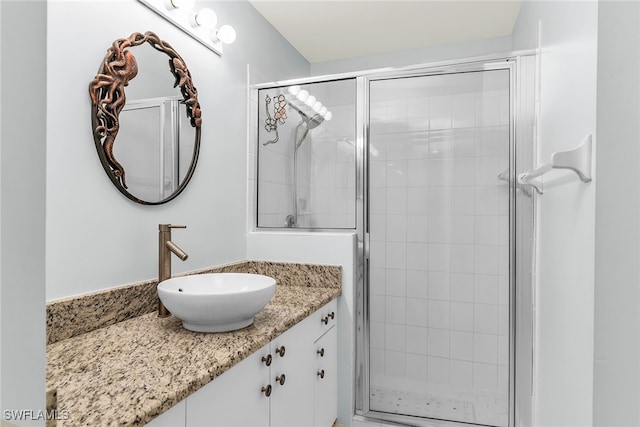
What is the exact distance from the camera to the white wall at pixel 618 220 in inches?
31.1

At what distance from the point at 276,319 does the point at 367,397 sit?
941 millimetres

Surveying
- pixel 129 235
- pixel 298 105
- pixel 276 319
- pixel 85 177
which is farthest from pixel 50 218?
pixel 298 105

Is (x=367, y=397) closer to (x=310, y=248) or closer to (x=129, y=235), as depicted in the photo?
(x=310, y=248)

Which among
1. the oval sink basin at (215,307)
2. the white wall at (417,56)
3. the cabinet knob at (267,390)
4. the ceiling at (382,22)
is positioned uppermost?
the ceiling at (382,22)

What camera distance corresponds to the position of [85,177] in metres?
1.23

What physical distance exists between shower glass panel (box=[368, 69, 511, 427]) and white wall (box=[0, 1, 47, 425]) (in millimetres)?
1719

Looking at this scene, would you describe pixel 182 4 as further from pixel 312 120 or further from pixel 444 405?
pixel 444 405

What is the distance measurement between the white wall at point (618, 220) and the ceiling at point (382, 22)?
1619 millimetres

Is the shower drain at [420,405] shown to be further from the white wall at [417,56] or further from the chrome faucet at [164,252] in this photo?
the white wall at [417,56]

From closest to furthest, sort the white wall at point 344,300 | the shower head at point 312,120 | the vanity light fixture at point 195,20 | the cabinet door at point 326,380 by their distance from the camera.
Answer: the vanity light fixture at point 195,20, the cabinet door at point 326,380, the white wall at point 344,300, the shower head at point 312,120

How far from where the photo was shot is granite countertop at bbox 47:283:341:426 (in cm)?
75

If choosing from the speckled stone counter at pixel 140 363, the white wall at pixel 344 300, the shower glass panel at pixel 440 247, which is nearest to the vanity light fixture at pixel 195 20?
the shower glass panel at pixel 440 247

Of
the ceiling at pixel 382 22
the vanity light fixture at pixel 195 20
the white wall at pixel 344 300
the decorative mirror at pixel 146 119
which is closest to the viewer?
the decorative mirror at pixel 146 119

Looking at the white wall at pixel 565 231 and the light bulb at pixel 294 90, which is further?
the light bulb at pixel 294 90
